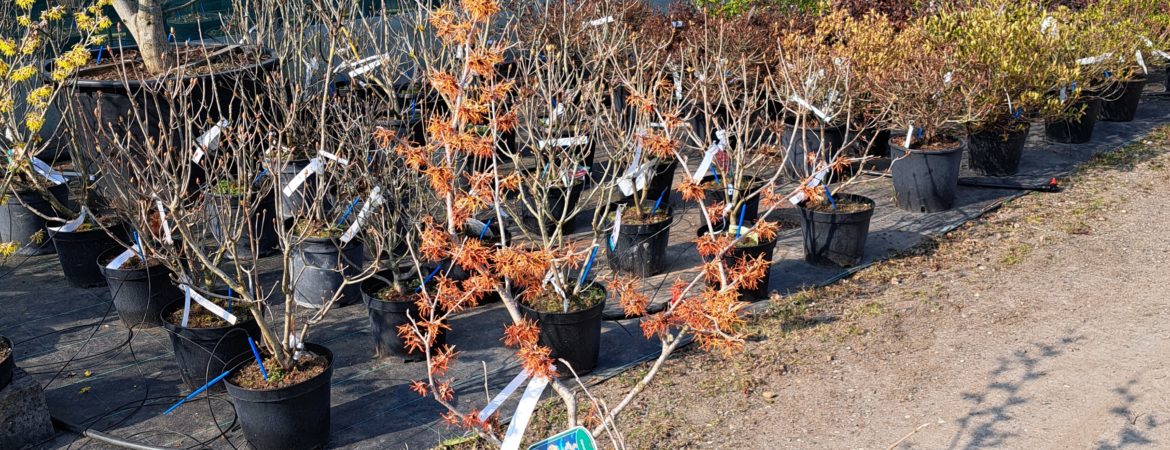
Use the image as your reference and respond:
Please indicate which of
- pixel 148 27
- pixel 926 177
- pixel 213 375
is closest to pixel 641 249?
pixel 926 177

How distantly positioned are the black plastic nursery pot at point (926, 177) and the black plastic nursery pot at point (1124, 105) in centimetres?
359

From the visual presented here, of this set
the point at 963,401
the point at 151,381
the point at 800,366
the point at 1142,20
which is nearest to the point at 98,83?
the point at 151,381

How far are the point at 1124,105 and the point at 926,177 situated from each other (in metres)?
3.99

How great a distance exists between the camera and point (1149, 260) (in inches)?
231

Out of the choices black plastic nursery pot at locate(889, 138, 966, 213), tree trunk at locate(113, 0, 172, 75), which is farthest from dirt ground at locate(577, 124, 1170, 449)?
tree trunk at locate(113, 0, 172, 75)

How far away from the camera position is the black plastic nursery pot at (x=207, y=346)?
4.34 meters

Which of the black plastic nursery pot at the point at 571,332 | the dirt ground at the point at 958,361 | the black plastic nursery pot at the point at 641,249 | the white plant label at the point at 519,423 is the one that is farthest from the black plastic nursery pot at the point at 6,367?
the black plastic nursery pot at the point at 641,249

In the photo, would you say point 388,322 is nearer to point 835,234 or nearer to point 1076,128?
point 835,234

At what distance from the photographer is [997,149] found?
25.2ft

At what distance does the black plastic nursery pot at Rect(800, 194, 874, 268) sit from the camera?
584 cm

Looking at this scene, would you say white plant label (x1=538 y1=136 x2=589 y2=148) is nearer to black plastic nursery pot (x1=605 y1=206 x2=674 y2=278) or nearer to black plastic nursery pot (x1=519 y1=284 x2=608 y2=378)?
black plastic nursery pot (x1=605 y1=206 x2=674 y2=278)

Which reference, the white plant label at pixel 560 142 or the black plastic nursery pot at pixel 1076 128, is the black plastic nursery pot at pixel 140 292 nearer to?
the white plant label at pixel 560 142

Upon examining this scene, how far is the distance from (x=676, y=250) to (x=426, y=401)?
2.36 meters

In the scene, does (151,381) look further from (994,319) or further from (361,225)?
(994,319)
